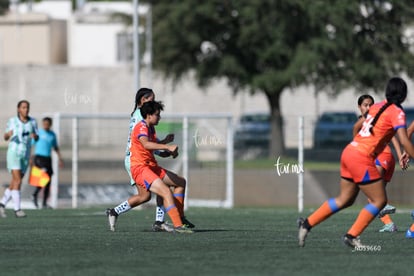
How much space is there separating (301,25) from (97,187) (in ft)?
60.4

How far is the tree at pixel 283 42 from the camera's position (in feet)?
145

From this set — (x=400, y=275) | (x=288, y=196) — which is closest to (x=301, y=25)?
(x=288, y=196)

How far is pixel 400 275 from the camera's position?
34.0ft

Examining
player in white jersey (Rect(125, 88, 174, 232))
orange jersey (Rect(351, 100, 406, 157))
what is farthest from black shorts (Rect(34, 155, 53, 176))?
orange jersey (Rect(351, 100, 406, 157))

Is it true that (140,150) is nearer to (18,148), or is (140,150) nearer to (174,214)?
(174,214)

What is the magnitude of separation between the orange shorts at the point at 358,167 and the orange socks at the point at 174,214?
2.97 m

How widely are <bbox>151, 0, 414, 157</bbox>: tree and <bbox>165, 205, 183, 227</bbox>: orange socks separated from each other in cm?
2931

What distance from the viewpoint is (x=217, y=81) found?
5222cm

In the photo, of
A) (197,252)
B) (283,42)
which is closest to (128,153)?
(197,252)

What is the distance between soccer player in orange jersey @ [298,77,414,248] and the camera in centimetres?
1202

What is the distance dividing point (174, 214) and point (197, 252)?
2375mm

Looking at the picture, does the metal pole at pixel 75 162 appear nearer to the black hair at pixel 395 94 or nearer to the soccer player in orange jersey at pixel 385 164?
the soccer player in orange jersey at pixel 385 164

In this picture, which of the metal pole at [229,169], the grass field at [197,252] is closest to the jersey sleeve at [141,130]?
the grass field at [197,252]

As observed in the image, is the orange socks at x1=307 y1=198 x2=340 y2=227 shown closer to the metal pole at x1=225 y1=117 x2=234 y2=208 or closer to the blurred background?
the blurred background
